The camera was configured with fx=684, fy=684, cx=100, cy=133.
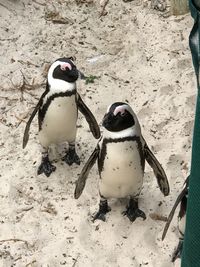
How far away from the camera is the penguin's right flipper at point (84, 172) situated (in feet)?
8.96

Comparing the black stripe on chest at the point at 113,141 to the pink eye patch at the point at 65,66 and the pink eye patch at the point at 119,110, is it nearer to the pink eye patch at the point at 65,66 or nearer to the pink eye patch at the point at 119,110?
the pink eye patch at the point at 119,110

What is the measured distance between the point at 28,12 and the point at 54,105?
127 cm

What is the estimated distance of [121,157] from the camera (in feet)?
8.73

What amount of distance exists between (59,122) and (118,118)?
0.37 meters

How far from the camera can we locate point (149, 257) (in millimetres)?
2717

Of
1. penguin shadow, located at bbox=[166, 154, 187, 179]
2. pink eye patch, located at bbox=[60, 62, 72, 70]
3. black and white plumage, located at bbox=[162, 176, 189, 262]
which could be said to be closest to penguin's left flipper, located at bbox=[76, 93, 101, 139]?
pink eye patch, located at bbox=[60, 62, 72, 70]

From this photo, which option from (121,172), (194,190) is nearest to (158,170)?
(121,172)

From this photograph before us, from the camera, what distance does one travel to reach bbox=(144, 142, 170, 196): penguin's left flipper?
2.72 m

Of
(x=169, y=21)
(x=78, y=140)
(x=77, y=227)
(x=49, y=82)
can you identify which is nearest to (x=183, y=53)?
(x=169, y=21)

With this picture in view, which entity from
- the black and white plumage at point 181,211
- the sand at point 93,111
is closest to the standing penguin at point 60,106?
the sand at point 93,111

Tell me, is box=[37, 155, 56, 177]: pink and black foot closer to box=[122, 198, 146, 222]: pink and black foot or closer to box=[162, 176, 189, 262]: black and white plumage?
box=[122, 198, 146, 222]: pink and black foot

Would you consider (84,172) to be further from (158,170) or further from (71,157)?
(71,157)

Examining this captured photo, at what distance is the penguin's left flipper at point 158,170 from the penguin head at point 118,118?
14 centimetres

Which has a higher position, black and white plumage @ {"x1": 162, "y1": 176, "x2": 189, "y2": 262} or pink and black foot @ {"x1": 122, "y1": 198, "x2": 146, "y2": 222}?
black and white plumage @ {"x1": 162, "y1": 176, "x2": 189, "y2": 262}
